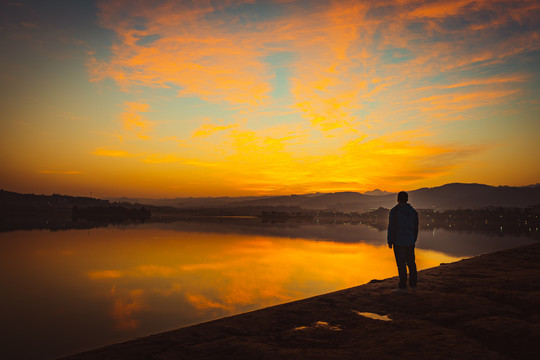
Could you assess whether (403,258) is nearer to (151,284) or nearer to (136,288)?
(136,288)

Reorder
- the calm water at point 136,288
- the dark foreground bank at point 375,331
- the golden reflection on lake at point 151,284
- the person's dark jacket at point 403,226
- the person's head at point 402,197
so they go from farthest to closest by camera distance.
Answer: the golden reflection on lake at point 151,284, the calm water at point 136,288, the person's head at point 402,197, the person's dark jacket at point 403,226, the dark foreground bank at point 375,331

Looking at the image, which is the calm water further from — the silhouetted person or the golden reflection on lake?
the silhouetted person

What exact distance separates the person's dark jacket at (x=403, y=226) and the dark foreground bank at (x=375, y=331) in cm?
157

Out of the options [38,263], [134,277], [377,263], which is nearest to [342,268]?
[377,263]

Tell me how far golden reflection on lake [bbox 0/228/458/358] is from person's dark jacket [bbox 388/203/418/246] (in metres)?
6.42

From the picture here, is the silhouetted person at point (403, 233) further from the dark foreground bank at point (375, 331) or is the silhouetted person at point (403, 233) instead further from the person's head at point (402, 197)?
the dark foreground bank at point (375, 331)

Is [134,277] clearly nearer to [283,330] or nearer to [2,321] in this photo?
A: [2,321]

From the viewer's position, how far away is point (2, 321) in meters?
12.0

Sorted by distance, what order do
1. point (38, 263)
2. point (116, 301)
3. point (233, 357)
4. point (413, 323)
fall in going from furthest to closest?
point (38, 263)
point (116, 301)
point (413, 323)
point (233, 357)

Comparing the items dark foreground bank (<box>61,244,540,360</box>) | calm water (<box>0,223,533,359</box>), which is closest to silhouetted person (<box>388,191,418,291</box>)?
dark foreground bank (<box>61,244,540,360</box>)

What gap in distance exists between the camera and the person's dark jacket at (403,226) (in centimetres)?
1057

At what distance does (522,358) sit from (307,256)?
26024mm

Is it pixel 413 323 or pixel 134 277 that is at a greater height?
pixel 413 323

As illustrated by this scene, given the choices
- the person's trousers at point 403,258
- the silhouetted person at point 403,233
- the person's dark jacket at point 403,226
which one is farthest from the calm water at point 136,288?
the person's dark jacket at point 403,226
